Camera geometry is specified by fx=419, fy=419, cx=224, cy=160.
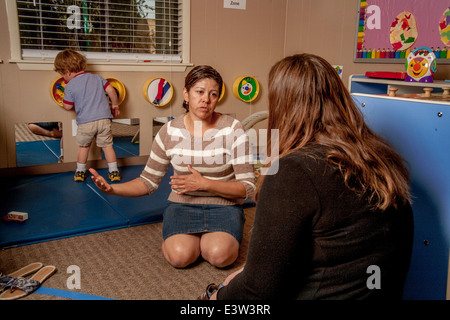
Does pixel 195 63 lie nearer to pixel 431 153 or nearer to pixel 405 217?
pixel 431 153

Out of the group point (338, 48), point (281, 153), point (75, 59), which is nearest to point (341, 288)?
point (281, 153)

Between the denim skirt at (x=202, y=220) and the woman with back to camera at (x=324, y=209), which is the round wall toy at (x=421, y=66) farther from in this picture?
the woman with back to camera at (x=324, y=209)

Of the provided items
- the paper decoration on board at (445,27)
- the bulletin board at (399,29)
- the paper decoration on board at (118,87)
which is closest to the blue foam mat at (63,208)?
the paper decoration on board at (118,87)

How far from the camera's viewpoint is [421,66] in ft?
8.24

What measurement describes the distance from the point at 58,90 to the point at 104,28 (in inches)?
25.7

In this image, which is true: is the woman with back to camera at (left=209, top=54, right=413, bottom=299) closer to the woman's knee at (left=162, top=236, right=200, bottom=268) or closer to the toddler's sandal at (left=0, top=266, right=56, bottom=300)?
the woman's knee at (left=162, top=236, right=200, bottom=268)

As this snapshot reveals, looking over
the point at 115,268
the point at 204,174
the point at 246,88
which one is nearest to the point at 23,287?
the point at 115,268

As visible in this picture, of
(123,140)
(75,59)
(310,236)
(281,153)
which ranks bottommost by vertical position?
(123,140)

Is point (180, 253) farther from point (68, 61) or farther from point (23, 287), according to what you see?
point (68, 61)

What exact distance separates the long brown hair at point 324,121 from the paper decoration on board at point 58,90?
2688 millimetres

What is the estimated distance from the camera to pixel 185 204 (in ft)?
6.80

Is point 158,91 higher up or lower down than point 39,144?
higher up

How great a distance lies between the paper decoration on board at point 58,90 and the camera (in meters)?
3.29

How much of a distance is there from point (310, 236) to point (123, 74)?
119 inches
